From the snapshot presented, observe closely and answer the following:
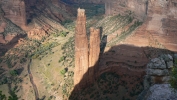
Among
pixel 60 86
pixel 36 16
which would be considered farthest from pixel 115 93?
pixel 36 16

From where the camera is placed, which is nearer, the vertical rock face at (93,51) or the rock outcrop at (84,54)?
the rock outcrop at (84,54)

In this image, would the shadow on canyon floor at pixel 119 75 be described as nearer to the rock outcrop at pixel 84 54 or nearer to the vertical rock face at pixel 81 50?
the rock outcrop at pixel 84 54

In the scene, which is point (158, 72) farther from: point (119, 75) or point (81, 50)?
point (119, 75)

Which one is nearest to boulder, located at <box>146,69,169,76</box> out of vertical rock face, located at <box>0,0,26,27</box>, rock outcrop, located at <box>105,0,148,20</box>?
rock outcrop, located at <box>105,0,148,20</box>

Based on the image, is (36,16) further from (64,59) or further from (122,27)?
(122,27)

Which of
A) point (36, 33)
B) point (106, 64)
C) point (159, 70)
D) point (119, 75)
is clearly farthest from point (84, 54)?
point (36, 33)

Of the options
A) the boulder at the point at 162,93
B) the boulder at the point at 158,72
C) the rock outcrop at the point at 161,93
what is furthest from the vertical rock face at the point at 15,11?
the boulder at the point at 162,93
